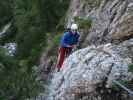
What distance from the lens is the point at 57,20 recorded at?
24656mm

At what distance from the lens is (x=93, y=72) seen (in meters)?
10.4

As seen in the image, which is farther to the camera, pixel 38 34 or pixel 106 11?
pixel 38 34

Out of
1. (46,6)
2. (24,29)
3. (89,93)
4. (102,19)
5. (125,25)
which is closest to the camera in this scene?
(89,93)

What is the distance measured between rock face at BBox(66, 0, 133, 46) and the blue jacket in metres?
0.87

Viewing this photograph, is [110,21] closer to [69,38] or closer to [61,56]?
[69,38]

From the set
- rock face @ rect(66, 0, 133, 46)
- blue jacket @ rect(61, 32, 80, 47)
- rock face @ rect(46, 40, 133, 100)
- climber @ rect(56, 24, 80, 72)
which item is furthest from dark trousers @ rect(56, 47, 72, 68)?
rock face @ rect(46, 40, 133, 100)

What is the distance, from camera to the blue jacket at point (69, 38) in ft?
42.2

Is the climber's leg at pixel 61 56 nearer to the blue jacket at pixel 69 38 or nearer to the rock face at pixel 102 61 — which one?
the blue jacket at pixel 69 38

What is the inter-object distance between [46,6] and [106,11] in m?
9.53

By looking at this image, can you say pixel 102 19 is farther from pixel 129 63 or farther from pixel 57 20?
pixel 57 20

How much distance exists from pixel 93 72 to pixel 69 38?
2711mm

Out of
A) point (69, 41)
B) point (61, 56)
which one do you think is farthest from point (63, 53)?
point (69, 41)

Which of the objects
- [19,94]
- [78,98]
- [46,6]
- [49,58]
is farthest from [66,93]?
[46,6]

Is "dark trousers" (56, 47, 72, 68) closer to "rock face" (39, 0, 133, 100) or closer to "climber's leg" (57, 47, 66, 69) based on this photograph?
"climber's leg" (57, 47, 66, 69)
